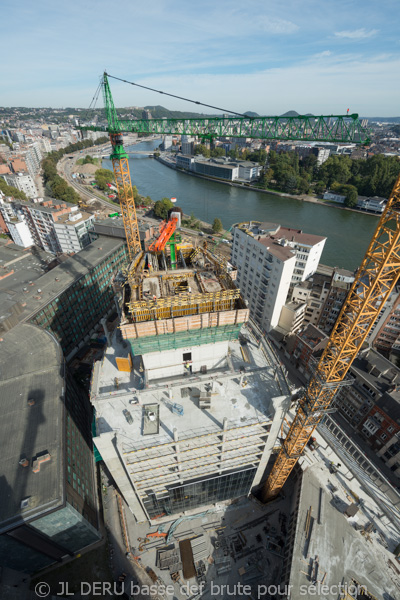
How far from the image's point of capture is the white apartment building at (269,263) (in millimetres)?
55031

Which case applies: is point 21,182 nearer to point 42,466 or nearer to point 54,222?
point 54,222

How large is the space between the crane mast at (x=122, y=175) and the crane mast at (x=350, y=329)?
128 ft

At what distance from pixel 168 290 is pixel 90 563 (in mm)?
36032

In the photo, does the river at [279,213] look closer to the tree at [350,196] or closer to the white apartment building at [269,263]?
the tree at [350,196]

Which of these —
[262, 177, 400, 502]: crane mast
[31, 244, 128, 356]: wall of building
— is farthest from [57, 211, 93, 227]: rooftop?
[262, 177, 400, 502]: crane mast

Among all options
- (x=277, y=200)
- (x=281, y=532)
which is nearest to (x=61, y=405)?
(x=281, y=532)

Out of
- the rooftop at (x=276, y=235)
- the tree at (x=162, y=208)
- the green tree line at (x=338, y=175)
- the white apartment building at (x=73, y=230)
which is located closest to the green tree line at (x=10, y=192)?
the white apartment building at (x=73, y=230)

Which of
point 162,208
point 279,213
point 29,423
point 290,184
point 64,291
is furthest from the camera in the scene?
point 290,184

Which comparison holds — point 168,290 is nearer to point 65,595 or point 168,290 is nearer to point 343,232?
point 65,595

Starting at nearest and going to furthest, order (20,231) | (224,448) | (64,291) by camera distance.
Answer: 1. (224,448)
2. (64,291)
3. (20,231)

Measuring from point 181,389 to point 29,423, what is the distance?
64.9 feet

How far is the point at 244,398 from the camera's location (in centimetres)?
2656

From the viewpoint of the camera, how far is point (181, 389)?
26.9m

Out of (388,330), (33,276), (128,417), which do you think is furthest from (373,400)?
(33,276)
